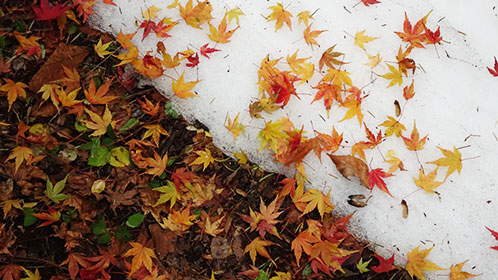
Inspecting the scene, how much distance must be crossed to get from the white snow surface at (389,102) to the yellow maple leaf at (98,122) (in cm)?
32

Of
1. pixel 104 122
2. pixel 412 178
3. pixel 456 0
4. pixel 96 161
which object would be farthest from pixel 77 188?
pixel 456 0

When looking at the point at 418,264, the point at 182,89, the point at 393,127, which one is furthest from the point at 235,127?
the point at 418,264

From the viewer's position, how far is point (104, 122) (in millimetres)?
1913

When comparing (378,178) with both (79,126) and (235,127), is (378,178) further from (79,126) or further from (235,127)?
(79,126)

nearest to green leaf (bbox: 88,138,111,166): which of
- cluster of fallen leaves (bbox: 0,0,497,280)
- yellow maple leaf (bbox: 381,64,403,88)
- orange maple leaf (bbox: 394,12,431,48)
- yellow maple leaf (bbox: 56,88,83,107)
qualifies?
cluster of fallen leaves (bbox: 0,0,497,280)

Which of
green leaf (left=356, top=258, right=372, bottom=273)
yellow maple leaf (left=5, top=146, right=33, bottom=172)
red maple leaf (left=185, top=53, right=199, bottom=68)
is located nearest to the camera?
yellow maple leaf (left=5, top=146, right=33, bottom=172)

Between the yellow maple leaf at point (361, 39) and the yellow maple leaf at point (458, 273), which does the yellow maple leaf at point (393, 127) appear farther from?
the yellow maple leaf at point (458, 273)

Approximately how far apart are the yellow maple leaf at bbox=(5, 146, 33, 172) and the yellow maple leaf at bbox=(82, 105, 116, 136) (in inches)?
12.0

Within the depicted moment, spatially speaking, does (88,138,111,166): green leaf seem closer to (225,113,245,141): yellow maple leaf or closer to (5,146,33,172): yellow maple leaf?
(5,146,33,172): yellow maple leaf

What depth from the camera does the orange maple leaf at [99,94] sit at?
6.27 ft

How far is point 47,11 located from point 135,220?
1170 millimetres

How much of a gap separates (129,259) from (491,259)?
1951 mm

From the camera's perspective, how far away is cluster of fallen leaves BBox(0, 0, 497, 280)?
184cm

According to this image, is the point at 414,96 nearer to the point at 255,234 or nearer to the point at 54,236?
the point at 255,234
